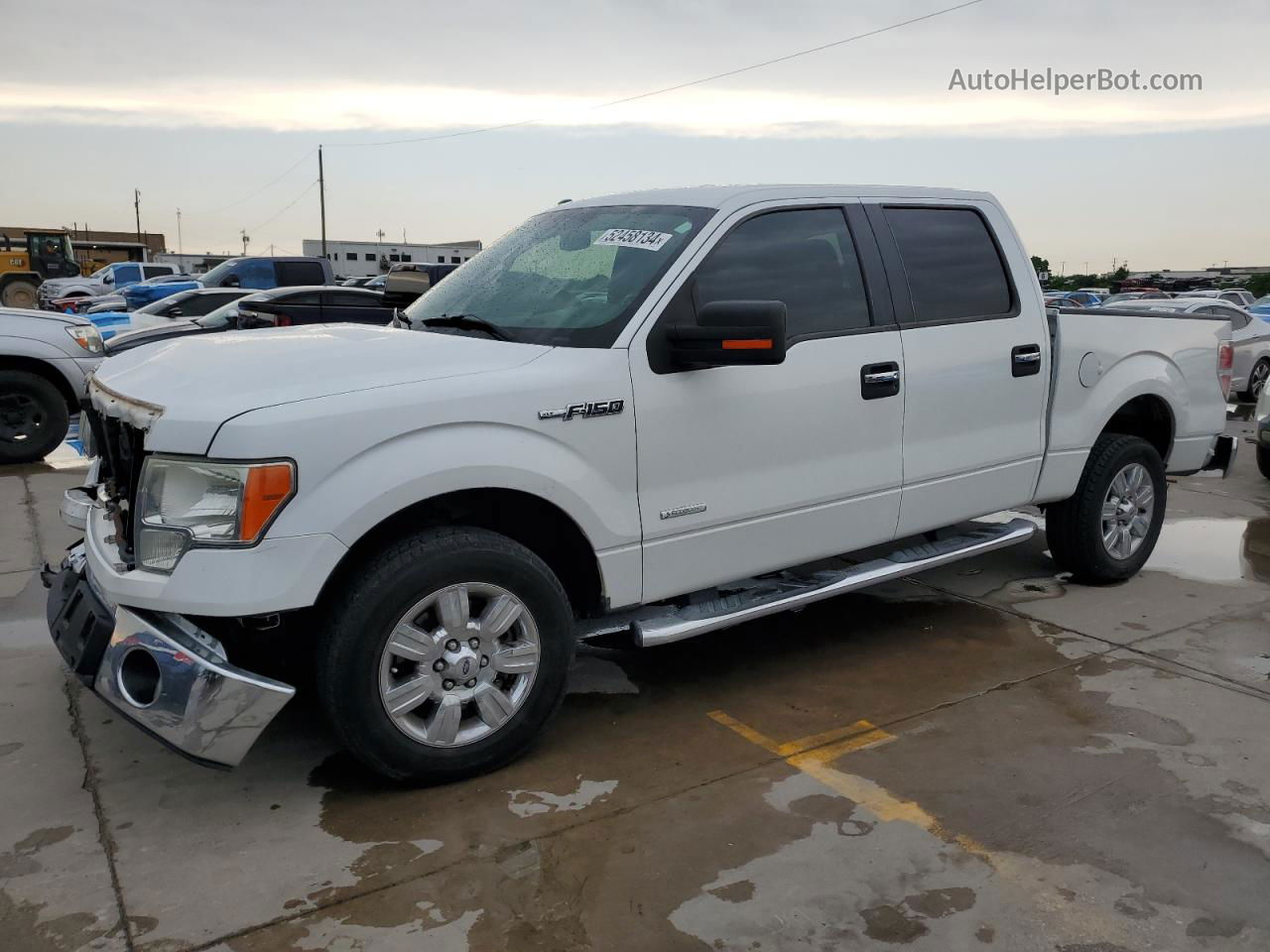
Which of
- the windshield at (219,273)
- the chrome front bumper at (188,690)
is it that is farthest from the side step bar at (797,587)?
the windshield at (219,273)

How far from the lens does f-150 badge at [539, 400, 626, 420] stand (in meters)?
3.54

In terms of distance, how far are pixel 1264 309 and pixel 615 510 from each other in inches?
714

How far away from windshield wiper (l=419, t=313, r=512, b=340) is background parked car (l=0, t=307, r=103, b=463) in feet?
21.1

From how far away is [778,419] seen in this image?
13.3 feet

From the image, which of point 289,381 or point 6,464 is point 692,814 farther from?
point 6,464

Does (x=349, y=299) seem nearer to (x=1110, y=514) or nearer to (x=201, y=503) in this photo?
(x=1110, y=514)

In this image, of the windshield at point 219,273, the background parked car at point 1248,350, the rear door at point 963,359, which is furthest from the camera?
the windshield at point 219,273

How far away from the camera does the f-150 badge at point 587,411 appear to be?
11.6 ft

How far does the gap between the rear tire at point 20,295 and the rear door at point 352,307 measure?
2537 cm

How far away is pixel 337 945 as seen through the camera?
2.75 metres

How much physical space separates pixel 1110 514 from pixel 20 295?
36.2 meters

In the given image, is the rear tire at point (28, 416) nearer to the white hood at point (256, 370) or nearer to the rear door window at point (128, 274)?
the white hood at point (256, 370)

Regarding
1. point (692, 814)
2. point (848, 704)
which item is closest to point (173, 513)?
point (692, 814)

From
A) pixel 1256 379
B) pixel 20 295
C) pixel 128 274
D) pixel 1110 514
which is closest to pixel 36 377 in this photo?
pixel 1110 514
